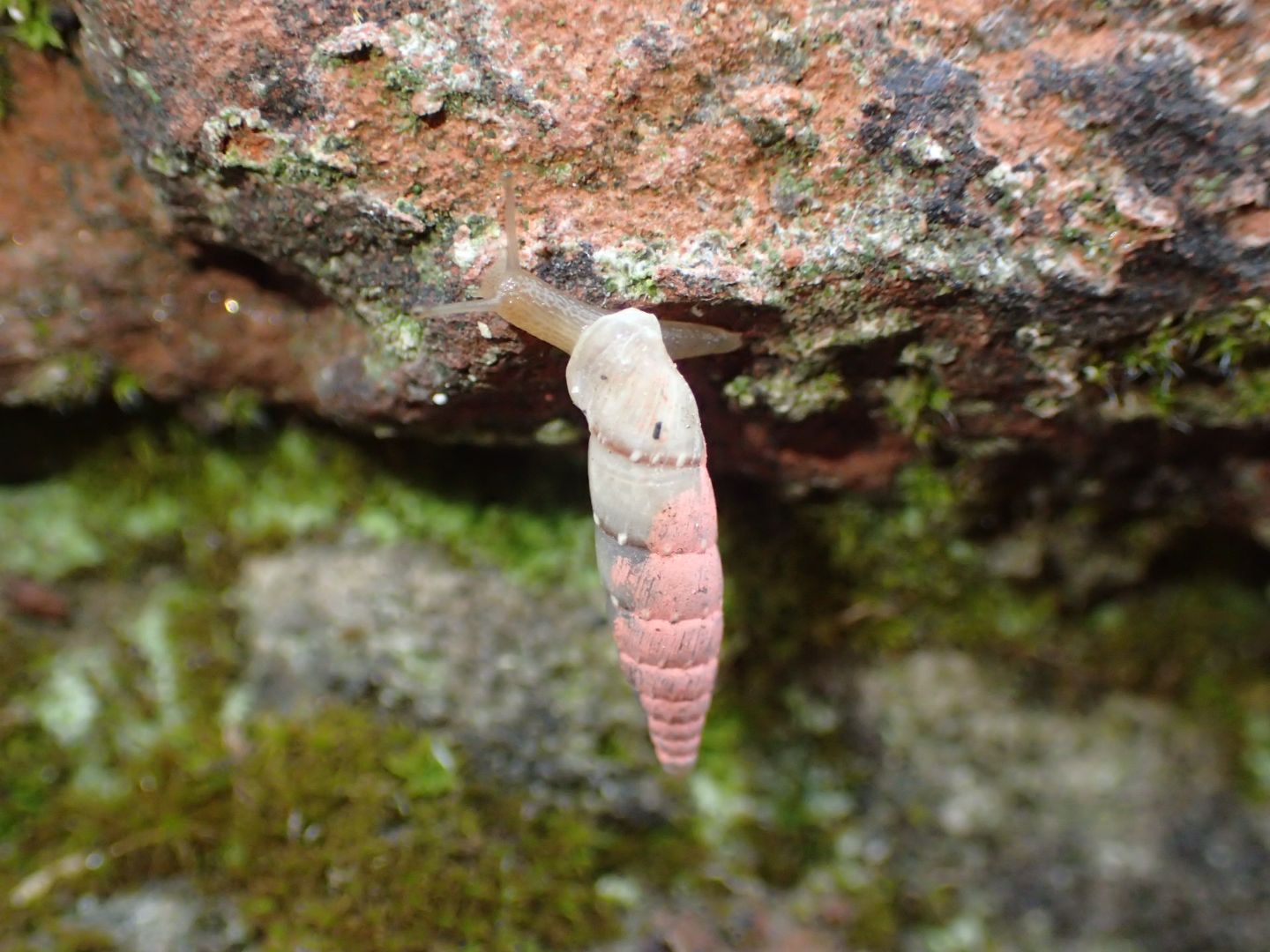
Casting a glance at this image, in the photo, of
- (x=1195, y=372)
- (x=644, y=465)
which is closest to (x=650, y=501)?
(x=644, y=465)

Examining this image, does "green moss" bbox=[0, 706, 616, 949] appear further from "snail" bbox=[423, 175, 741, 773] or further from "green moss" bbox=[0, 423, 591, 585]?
"snail" bbox=[423, 175, 741, 773]

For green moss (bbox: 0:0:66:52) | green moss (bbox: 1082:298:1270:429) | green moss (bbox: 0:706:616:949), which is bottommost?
green moss (bbox: 0:706:616:949)

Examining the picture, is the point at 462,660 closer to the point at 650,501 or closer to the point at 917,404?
the point at 650,501

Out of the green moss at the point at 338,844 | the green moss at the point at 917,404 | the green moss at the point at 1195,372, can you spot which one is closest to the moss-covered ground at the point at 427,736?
the green moss at the point at 338,844

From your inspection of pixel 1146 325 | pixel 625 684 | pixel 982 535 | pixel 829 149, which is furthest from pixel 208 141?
pixel 982 535

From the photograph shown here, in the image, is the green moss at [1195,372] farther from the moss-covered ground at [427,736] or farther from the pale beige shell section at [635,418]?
the pale beige shell section at [635,418]

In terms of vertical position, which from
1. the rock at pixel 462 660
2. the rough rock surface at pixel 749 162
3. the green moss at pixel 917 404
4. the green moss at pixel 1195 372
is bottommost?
the rock at pixel 462 660

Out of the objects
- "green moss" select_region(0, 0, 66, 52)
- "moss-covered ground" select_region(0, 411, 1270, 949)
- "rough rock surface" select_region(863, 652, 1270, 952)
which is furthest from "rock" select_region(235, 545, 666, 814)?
"green moss" select_region(0, 0, 66, 52)
